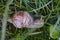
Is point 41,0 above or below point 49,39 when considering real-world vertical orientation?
above

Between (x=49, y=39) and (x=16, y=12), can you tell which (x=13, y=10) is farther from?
(x=49, y=39)

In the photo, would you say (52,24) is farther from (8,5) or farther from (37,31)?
(8,5)

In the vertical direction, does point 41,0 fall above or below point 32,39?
above

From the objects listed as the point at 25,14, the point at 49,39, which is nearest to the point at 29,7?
the point at 25,14

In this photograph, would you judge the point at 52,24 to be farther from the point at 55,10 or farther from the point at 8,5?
the point at 8,5

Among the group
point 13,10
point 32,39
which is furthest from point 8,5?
point 32,39

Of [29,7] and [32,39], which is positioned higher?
[29,7]
